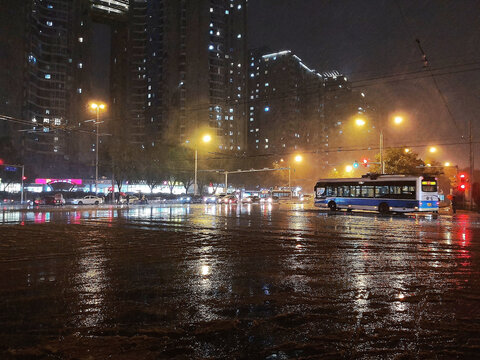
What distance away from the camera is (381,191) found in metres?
30.6

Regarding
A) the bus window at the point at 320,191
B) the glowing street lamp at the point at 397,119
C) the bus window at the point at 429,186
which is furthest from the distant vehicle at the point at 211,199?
the bus window at the point at 429,186

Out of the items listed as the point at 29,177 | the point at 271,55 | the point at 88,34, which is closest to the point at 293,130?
the point at 271,55

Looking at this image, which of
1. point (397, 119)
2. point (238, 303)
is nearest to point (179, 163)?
point (397, 119)

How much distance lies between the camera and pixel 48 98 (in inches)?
4077

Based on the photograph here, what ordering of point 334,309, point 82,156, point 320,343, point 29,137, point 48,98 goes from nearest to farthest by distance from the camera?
point 320,343 < point 334,309 < point 29,137 < point 48,98 < point 82,156

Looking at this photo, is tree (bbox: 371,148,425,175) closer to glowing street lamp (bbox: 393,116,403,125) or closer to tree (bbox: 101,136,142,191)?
glowing street lamp (bbox: 393,116,403,125)

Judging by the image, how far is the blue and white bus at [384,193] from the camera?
93.8ft

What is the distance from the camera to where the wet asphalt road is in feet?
12.9

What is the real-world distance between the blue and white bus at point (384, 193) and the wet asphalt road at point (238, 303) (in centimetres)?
1960

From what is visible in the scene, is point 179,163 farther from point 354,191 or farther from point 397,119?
point 397,119

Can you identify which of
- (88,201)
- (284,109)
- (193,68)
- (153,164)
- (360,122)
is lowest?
(88,201)

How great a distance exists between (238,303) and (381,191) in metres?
27.7

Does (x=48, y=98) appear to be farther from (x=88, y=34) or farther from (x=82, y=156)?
(x=88, y=34)

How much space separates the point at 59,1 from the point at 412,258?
126781mm
